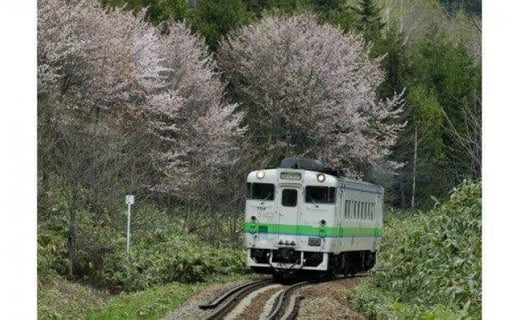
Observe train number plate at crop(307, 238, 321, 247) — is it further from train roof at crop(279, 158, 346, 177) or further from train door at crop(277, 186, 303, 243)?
train roof at crop(279, 158, 346, 177)

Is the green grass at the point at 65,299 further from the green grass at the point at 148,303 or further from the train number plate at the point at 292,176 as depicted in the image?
the train number plate at the point at 292,176

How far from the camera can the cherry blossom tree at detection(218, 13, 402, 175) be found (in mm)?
22359

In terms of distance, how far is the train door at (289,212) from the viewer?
1641 cm

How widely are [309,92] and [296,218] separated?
8391 mm

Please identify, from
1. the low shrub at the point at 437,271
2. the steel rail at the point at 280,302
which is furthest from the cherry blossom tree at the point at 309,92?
the low shrub at the point at 437,271

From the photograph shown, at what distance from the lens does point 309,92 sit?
2450 centimetres

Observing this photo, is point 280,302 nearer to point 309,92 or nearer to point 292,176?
point 292,176

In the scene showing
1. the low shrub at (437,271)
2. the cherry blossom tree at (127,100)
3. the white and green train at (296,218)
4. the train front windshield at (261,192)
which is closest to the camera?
the low shrub at (437,271)

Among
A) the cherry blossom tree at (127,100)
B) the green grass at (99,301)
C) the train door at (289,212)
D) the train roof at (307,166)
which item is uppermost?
the cherry blossom tree at (127,100)

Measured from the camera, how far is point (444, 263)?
37.6ft

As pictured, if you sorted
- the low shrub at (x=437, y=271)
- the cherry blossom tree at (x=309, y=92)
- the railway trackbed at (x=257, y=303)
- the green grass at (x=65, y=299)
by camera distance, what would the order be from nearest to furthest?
the low shrub at (x=437, y=271) → the railway trackbed at (x=257, y=303) → the green grass at (x=65, y=299) → the cherry blossom tree at (x=309, y=92)

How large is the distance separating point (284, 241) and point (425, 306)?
20.9 feet

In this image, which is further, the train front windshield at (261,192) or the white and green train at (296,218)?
the train front windshield at (261,192)
